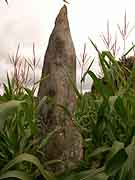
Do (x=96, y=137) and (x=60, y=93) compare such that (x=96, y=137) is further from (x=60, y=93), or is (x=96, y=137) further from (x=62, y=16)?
(x=62, y=16)

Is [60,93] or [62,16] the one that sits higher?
[62,16]

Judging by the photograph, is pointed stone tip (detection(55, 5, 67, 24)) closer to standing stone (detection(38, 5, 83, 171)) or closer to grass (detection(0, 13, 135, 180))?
standing stone (detection(38, 5, 83, 171))

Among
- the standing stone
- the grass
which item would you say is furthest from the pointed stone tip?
the grass

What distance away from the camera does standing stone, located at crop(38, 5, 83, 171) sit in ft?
5.19

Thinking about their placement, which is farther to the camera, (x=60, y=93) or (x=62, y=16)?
(x=62, y=16)

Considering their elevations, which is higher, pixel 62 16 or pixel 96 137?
pixel 62 16

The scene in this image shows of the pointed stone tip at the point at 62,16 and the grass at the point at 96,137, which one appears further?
the pointed stone tip at the point at 62,16

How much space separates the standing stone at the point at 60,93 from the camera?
5.19ft

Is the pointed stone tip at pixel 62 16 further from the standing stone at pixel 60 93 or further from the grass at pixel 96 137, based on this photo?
the grass at pixel 96 137

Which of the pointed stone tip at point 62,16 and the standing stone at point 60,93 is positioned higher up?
the pointed stone tip at point 62,16

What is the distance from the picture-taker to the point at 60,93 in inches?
65.6

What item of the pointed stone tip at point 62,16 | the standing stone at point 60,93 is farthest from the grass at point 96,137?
the pointed stone tip at point 62,16

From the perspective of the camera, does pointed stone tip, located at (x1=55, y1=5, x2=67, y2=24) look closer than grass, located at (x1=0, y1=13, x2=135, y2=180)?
No

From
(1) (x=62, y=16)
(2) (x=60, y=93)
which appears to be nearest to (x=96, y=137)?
(2) (x=60, y=93)
